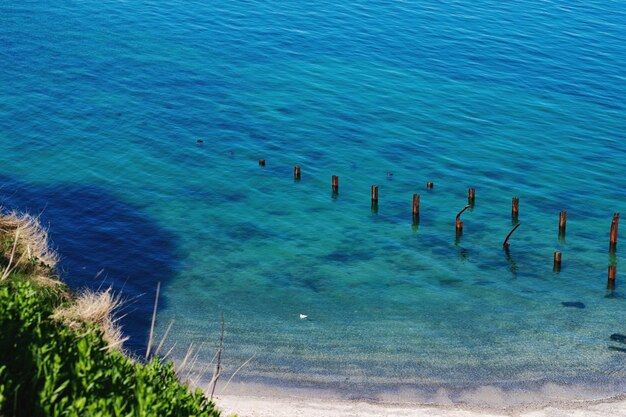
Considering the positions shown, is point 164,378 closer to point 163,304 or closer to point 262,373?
point 262,373

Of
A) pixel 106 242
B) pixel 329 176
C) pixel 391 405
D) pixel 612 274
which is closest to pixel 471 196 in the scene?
pixel 329 176

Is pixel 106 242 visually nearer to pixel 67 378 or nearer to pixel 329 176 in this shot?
pixel 329 176

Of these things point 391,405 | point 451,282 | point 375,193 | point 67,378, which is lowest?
point 451,282

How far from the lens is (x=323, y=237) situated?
46.4m

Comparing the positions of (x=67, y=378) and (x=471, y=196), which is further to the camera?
(x=471, y=196)

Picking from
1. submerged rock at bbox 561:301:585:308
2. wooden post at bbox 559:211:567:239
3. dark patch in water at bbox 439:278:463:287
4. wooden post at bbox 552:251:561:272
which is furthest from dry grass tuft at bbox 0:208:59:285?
wooden post at bbox 559:211:567:239

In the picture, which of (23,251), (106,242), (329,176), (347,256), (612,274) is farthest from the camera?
(329,176)

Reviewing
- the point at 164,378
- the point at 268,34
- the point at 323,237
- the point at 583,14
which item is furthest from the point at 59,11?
the point at 164,378

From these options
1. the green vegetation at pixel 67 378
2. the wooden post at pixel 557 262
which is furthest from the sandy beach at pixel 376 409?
the wooden post at pixel 557 262

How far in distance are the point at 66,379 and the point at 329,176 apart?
3901cm

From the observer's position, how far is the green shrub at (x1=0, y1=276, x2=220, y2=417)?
15.0m

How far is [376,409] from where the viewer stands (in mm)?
29938

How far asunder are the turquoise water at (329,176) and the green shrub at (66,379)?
15.2m

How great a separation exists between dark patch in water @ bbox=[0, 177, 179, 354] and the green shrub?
1591cm
